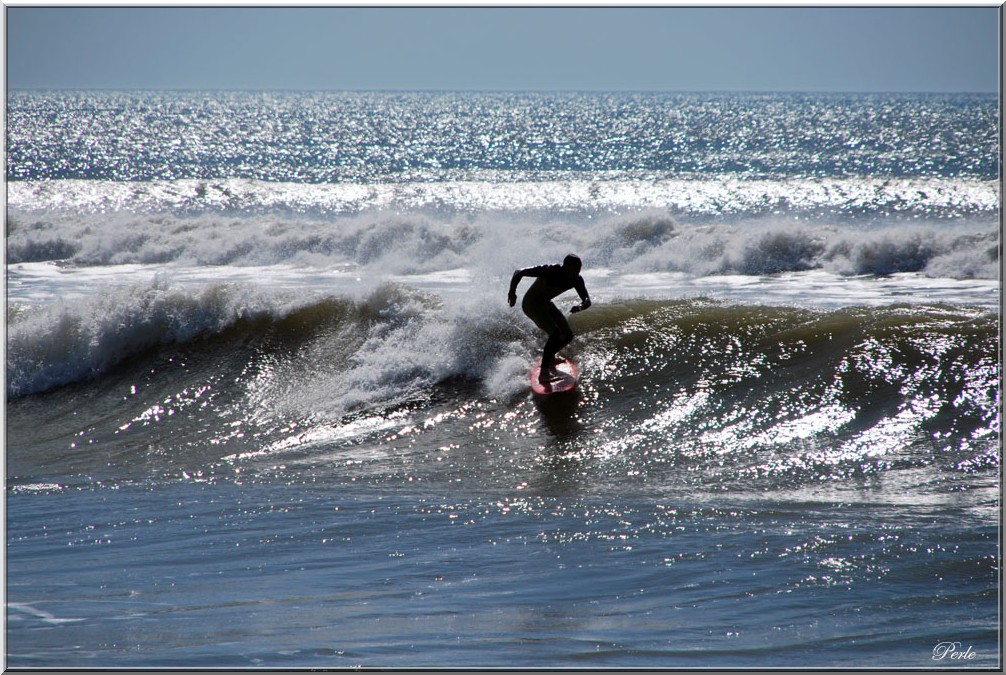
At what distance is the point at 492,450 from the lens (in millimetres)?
7715

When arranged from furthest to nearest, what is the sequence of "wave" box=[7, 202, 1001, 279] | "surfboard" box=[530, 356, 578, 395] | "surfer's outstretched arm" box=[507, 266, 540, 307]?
"wave" box=[7, 202, 1001, 279], "surfboard" box=[530, 356, 578, 395], "surfer's outstretched arm" box=[507, 266, 540, 307]

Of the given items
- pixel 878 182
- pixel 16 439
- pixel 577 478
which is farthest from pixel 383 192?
pixel 577 478

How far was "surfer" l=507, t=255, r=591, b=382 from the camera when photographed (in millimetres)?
8227

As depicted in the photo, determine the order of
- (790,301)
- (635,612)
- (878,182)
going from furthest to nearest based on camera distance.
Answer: (878,182)
(790,301)
(635,612)

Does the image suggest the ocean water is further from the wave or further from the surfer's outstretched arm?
the surfer's outstretched arm

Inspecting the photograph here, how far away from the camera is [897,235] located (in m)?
13.9

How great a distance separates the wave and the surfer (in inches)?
162

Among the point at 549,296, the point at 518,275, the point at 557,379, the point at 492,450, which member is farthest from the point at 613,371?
the point at 492,450

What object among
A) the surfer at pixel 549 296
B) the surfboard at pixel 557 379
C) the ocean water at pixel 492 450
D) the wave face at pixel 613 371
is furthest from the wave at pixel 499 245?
the surfer at pixel 549 296

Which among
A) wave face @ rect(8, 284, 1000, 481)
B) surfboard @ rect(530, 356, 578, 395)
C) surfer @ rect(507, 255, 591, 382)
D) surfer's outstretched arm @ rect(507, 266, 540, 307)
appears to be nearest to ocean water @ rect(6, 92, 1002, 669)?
wave face @ rect(8, 284, 1000, 481)

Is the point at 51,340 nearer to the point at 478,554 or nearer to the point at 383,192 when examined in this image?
the point at 478,554

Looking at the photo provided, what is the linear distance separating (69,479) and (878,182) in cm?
3080

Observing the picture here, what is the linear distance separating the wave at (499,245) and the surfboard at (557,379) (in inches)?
148

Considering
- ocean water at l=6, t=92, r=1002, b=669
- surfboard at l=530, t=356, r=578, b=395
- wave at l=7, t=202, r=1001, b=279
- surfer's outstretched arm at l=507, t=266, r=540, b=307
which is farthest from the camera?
wave at l=7, t=202, r=1001, b=279
